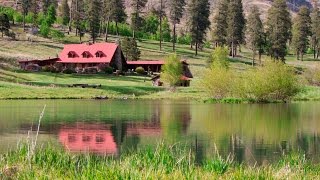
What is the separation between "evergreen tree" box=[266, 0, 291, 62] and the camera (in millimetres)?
122312

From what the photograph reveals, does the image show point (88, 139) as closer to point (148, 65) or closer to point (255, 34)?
point (148, 65)

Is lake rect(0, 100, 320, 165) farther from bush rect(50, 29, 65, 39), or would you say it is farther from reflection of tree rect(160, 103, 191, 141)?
bush rect(50, 29, 65, 39)

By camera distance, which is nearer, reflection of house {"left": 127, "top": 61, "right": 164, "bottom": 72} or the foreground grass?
the foreground grass

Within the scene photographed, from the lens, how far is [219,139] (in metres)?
38.7

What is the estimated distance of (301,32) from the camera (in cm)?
13875

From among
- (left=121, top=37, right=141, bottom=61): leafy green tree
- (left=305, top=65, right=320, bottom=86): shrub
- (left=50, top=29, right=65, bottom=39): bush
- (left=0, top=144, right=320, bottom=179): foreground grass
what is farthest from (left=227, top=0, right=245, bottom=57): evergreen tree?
(left=0, top=144, right=320, bottom=179): foreground grass

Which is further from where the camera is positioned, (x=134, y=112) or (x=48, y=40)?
(x=48, y=40)

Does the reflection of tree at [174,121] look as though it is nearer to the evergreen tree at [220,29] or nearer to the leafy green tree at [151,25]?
the evergreen tree at [220,29]


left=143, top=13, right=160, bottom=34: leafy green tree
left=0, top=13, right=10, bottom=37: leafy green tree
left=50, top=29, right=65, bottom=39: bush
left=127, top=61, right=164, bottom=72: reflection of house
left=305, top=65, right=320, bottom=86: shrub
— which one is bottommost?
left=305, top=65, right=320, bottom=86: shrub

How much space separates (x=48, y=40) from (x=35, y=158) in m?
115

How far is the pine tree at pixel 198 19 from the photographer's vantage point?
13100cm

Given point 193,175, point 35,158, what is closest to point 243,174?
point 193,175

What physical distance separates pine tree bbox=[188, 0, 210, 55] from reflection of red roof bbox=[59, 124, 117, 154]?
280 ft

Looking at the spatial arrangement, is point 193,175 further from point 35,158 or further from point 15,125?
point 15,125
